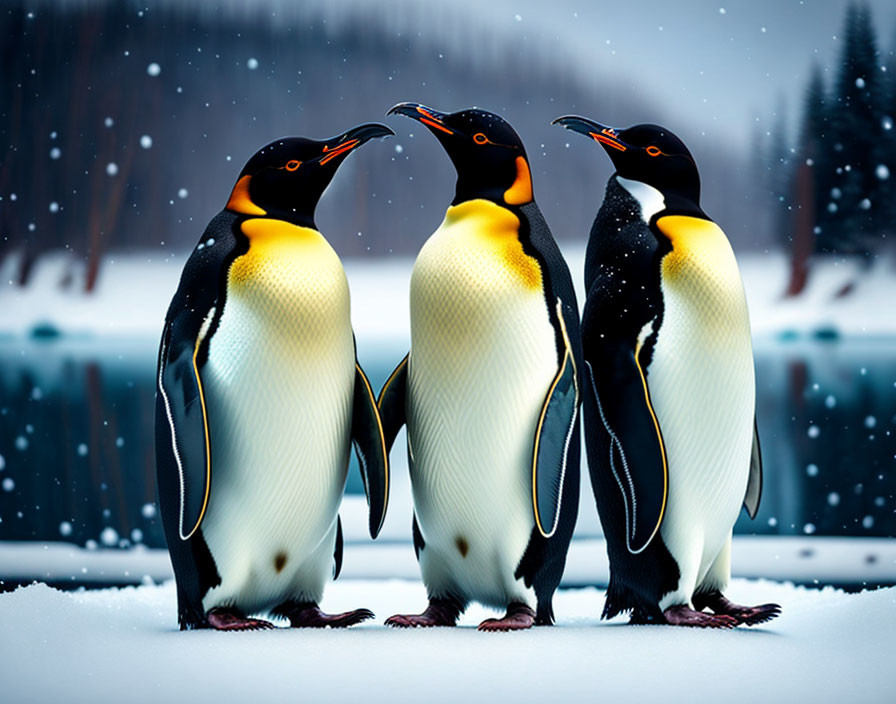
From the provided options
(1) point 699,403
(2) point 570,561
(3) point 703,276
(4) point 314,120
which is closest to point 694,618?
(1) point 699,403

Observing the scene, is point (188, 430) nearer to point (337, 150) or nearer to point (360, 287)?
point (337, 150)

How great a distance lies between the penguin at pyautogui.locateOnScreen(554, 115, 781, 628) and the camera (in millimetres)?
1793

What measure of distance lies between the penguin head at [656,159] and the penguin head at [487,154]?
0.70 ft

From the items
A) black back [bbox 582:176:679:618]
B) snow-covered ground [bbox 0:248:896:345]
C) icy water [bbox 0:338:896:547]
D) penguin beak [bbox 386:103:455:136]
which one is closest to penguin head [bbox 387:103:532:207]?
penguin beak [bbox 386:103:455:136]

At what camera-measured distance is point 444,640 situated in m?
1.56

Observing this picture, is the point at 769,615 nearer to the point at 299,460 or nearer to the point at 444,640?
the point at 444,640

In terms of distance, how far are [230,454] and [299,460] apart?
114 mm

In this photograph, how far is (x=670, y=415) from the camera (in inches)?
71.3

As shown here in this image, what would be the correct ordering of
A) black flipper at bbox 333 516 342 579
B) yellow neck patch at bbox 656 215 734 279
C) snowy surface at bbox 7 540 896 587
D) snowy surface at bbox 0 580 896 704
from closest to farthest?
snowy surface at bbox 0 580 896 704, yellow neck patch at bbox 656 215 734 279, black flipper at bbox 333 516 342 579, snowy surface at bbox 7 540 896 587

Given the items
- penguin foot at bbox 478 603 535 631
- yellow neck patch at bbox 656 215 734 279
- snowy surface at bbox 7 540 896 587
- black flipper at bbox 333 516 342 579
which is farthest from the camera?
snowy surface at bbox 7 540 896 587

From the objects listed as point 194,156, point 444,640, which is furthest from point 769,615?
point 194,156

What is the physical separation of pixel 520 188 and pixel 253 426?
66 centimetres

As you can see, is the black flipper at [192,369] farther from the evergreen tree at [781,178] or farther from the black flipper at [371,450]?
the evergreen tree at [781,178]

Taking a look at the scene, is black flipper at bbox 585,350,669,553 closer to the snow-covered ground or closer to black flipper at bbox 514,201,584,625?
black flipper at bbox 514,201,584,625
